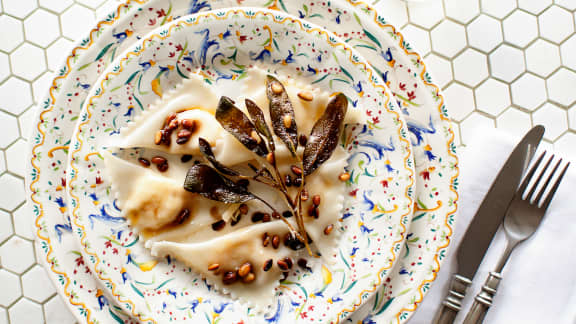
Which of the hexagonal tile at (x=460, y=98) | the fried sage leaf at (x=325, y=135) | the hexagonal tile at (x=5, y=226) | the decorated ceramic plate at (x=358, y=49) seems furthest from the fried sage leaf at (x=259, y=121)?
the hexagonal tile at (x=5, y=226)

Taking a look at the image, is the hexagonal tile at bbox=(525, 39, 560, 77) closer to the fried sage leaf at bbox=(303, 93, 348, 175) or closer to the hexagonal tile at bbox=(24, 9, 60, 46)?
the fried sage leaf at bbox=(303, 93, 348, 175)

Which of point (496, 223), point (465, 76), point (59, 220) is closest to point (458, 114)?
point (465, 76)

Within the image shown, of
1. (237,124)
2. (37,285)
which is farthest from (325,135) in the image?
(37,285)

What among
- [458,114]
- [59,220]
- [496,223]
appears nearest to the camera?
[59,220]

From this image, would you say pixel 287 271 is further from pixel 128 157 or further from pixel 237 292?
pixel 128 157

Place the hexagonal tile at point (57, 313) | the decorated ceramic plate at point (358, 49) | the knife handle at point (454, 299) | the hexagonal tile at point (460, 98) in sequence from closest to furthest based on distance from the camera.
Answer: the decorated ceramic plate at point (358, 49) → the knife handle at point (454, 299) → the hexagonal tile at point (57, 313) → the hexagonal tile at point (460, 98)

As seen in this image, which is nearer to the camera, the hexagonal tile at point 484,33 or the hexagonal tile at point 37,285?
the hexagonal tile at point 37,285

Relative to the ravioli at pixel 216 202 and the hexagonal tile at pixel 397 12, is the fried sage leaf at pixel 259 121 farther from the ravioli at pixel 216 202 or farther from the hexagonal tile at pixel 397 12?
the hexagonal tile at pixel 397 12
